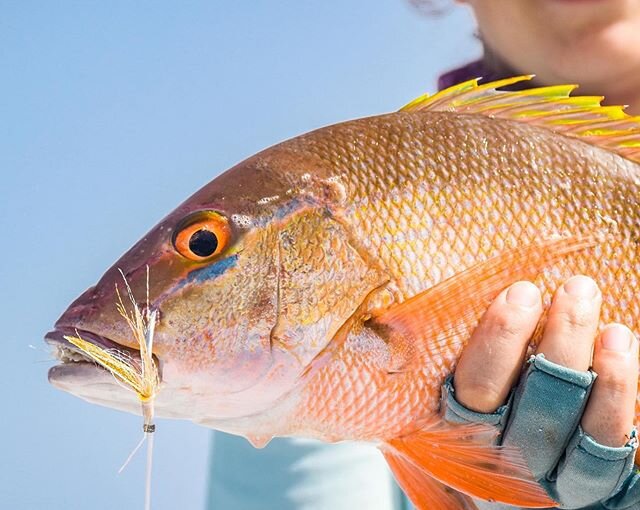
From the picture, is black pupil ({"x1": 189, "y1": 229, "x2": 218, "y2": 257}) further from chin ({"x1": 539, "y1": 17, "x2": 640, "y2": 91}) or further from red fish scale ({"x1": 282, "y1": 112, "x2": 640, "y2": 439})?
chin ({"x1": 539, "y1": 17, "x2": 640, "y2": 91})

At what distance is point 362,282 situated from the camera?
1.18 m

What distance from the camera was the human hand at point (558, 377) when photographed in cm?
120

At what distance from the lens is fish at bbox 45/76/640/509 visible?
117 cm

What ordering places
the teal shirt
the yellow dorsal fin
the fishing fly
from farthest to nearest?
the teal shirt → the yellow dorsal fin → the fishing fly

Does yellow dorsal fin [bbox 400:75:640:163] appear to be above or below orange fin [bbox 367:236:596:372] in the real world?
above

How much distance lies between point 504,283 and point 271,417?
19.9 inches

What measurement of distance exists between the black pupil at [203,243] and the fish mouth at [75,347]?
21cm

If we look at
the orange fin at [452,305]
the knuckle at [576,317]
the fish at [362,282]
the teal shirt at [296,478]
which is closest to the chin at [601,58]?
the fish at [362,282]

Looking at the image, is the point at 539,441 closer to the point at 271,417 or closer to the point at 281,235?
the point at 271,417

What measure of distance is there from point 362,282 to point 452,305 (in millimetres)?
168

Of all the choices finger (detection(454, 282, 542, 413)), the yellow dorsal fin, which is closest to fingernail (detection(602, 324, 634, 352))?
finger (detection(454, 282, 542, 413))

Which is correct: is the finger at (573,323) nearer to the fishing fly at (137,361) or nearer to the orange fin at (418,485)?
the orange fin at (418,485)

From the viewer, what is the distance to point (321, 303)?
3.85 feet

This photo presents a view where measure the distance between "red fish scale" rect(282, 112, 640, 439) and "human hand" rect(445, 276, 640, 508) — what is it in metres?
0.05
